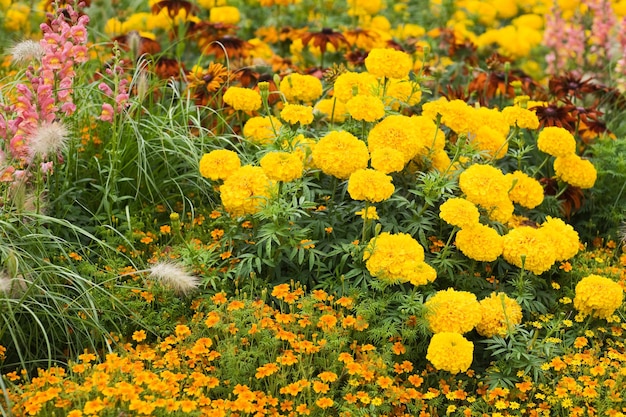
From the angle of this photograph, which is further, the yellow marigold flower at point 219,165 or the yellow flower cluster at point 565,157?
the yellow flower cluster at point 565,157

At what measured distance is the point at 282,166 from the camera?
12.9 feet

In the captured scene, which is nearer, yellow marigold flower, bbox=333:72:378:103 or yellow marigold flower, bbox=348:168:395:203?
yellow marigold flower, bbox=348:168:395:203

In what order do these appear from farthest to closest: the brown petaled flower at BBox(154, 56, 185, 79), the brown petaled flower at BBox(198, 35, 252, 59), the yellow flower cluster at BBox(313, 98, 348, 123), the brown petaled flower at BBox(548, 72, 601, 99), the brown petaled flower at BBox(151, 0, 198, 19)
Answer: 1. the brown petaled flower at BBox(151, 0, 198, 19)
2. the brown petaled flower at BBox(198, 35, 252, 59)
3. the brown petaled flower at BBox(154, 56, 185, 79)
4. the brown petaled flower at BBox(548, 72, 601, 99)
5. the yellow flower cluster at BBox(313, 98, 348, 123)

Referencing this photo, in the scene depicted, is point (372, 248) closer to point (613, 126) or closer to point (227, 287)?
point (227, 287)

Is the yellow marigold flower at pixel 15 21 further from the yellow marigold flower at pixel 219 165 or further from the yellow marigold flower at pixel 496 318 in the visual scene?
the yellow marigold flower at pixel 496 318

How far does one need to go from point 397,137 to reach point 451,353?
3.80ft

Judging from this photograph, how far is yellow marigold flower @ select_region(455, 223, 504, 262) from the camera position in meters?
4.05

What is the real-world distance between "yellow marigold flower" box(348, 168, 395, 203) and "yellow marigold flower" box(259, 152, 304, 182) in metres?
0.26

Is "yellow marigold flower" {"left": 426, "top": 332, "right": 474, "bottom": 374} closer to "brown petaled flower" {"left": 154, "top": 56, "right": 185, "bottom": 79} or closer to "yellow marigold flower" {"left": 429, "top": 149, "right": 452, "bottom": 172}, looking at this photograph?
"yellow marigold flower" {"left": 429, "top": 149, "right": 452, "bottom": 172}

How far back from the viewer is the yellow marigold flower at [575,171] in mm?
4883

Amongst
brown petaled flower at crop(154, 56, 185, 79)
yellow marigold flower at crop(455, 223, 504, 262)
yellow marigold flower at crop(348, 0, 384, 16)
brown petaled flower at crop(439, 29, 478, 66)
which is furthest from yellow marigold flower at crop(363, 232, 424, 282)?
yellow marigold flower at crop(348, 0, 384, 16)

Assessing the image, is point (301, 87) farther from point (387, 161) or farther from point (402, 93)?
point (387, 161)

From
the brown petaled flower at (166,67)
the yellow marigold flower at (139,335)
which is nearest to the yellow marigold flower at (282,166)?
the yellow marigold flower at (139,335)

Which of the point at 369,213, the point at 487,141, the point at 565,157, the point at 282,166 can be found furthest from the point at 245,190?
the point at 565,157
